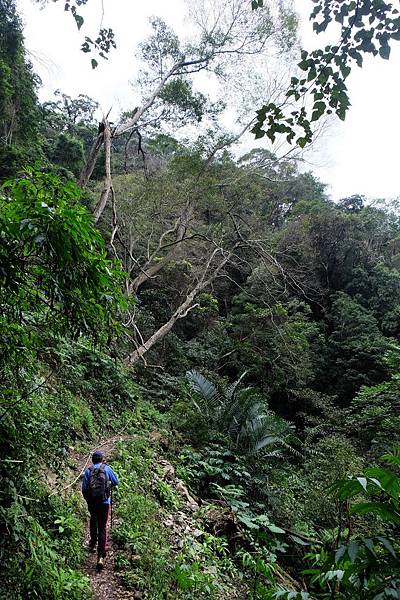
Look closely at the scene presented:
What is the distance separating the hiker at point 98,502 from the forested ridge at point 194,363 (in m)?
0.15

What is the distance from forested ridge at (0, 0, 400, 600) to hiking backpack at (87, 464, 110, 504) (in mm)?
304

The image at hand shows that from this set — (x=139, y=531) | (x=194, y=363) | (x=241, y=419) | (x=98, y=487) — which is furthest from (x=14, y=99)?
(x=139, y=531)

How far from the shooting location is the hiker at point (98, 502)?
12.7 ft

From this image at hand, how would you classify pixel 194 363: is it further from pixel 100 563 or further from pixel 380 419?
pixel 100 563

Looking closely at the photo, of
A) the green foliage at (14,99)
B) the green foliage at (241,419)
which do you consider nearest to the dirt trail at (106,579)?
the green foliage at (241,419)

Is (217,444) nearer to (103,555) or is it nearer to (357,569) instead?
(103,555)

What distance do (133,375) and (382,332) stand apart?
11554 mm

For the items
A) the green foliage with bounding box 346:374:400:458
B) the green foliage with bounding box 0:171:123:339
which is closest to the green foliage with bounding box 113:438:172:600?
the green foliage with bounding box 0:171:123:339

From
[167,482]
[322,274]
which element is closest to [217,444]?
[167,482]

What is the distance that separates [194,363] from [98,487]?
12481 millimetres

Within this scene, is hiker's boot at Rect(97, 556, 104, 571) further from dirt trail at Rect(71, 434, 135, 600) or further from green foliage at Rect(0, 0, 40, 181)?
green foliage at Rect(0, 0, 40, 181)

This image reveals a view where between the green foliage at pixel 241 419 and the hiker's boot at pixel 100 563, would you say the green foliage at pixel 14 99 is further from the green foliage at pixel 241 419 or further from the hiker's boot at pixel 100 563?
the hiker's boot at pixel 100 563

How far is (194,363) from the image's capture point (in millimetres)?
16375

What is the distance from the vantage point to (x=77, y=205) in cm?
224
